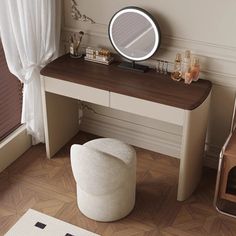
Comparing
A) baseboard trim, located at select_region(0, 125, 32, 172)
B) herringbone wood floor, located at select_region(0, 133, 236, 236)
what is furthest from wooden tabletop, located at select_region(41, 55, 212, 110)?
herringbone wood floor, located at select_region(0, 133, 236, 236)

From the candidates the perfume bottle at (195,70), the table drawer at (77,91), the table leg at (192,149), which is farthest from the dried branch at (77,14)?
the table leg at (192,149)

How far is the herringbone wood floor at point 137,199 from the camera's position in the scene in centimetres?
251

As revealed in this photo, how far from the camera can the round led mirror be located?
260 centimetres

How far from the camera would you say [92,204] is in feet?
8.13

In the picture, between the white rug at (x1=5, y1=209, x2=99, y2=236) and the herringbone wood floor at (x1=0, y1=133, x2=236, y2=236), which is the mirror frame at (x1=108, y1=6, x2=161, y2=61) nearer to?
the herringbone wood floor at (x1=0, y1=133, x2=236, y2=236)

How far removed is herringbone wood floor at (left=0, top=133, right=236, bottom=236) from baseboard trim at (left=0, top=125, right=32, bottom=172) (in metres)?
0.04

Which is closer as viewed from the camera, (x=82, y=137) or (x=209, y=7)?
(x=209, y=7)

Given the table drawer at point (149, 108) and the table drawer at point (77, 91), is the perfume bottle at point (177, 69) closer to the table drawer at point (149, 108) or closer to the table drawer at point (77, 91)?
the table drawer at point (149, 108)

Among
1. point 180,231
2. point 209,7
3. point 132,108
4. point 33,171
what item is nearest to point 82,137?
point 33,171

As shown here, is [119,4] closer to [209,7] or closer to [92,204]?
[209,7]

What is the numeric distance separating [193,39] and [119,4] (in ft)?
1.63

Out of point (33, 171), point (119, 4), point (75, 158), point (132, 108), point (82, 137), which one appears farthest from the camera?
point (82, 137)

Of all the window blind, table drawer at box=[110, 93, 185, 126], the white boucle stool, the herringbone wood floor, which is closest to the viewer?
the white boucle stool

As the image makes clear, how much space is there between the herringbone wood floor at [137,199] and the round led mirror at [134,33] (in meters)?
0.76
